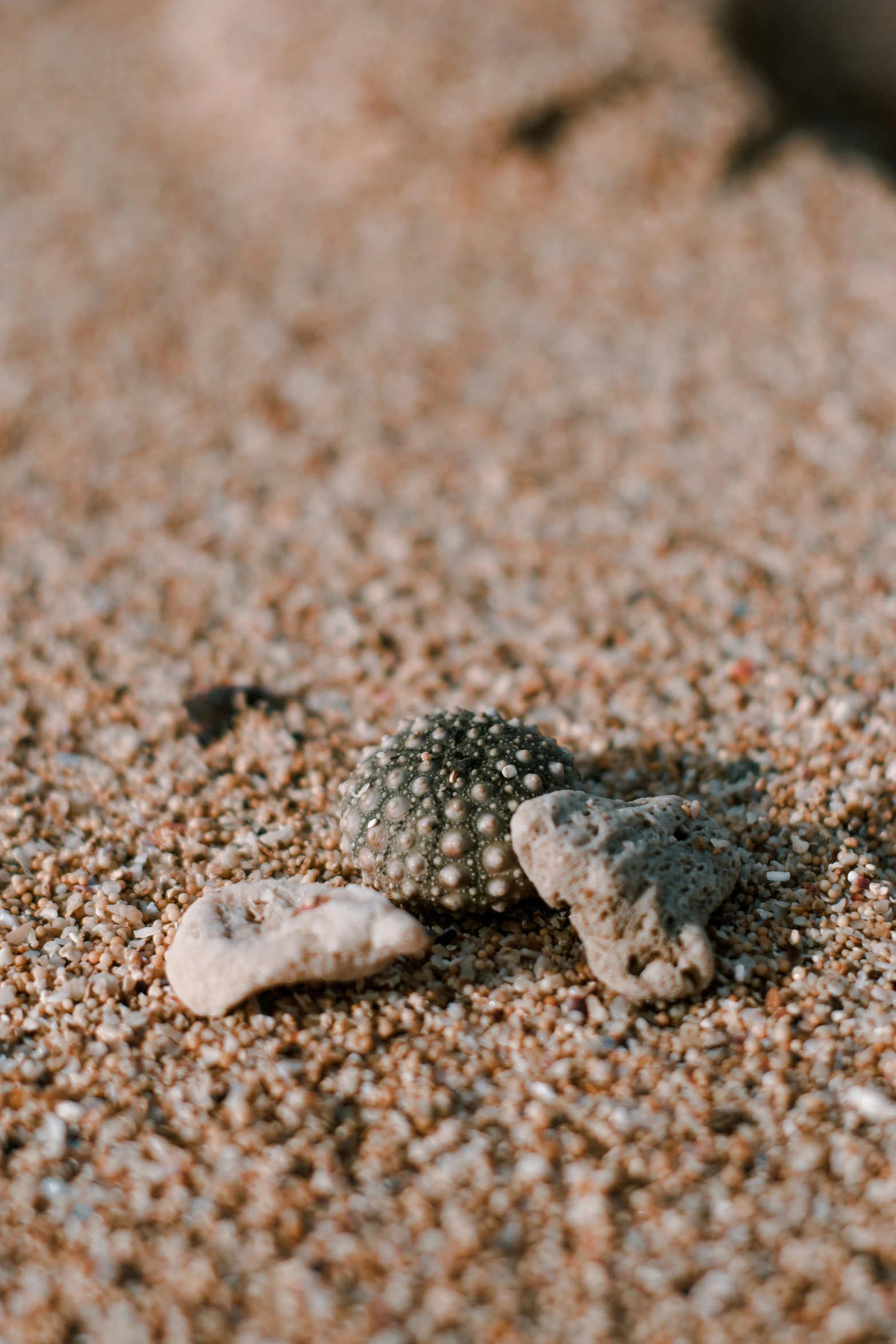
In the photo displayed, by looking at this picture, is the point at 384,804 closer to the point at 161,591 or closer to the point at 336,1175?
the point at 336,1175

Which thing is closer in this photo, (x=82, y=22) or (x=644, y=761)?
(x=644, y=761)

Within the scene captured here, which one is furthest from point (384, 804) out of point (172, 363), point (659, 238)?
point (659, 238)

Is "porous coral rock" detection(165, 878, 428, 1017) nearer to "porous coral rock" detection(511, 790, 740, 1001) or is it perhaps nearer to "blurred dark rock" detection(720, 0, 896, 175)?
"porous coral rock" detection(511, 790, 740, 1001)

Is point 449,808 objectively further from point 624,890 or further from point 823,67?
point 823,67

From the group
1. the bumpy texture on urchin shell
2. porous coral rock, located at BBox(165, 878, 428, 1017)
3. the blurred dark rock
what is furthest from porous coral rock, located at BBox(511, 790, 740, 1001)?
the blurred dark rock

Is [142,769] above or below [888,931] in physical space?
above
